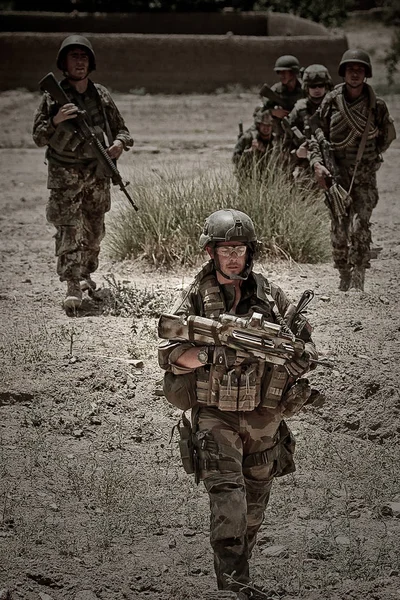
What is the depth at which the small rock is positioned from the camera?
4992mm

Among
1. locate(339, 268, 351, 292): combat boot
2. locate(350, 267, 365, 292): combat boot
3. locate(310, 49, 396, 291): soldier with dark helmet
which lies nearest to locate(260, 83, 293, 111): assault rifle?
locate(310, 49, 396, 291): soldier with dark helmet

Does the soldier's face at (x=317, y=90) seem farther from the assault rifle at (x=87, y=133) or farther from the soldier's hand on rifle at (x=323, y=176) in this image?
the assault rifle at (x=87, y=133)

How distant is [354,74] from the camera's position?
318 inches

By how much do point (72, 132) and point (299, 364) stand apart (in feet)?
12.1

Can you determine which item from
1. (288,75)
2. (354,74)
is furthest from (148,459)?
(288,75)

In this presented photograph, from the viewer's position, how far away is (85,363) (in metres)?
6.64

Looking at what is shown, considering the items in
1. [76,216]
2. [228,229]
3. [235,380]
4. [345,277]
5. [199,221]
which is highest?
[228,229]

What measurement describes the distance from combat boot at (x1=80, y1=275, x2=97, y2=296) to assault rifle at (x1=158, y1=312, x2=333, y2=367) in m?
3.60

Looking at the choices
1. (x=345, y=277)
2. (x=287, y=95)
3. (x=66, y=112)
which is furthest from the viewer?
(x=287, y=95)

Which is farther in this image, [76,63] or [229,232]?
[76,63]

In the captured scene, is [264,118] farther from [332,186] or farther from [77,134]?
[77,134]

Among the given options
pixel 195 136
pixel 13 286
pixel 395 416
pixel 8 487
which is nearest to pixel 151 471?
pixel 8 487

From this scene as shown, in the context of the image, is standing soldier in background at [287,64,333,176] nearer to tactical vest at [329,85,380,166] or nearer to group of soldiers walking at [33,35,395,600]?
tactical vest at [329,85,380,166]

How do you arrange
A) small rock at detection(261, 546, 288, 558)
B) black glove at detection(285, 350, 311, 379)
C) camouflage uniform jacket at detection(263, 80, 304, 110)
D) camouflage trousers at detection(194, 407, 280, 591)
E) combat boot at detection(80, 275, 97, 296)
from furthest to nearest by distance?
camouflage uniform jacket at detection(263, 80, 304, 110)
combat boot at detection(80, 275, 97, 296)
small rock at detection(261, 546, 288, 558)
black glove at detection(285, 350, 311, 379)
camouflage trousers at detection(194, 407, 280, 591)
